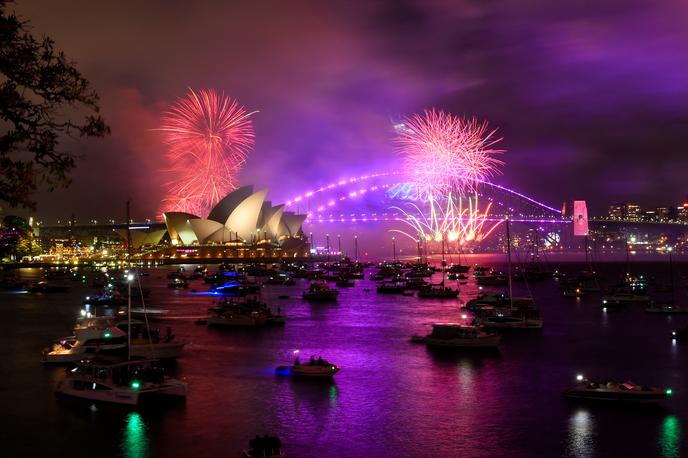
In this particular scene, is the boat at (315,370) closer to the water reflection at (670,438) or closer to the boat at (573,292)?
the water reflection at (670,438)

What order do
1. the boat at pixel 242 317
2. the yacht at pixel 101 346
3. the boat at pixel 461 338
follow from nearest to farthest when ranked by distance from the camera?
the yacht at pixel 101 346
the boat at pixel 461 338
the boat at pixel 242 317

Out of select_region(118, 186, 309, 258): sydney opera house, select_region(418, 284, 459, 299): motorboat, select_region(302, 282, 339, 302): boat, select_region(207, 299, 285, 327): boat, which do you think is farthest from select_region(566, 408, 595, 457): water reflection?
select_region(118, 186, 309, 258): sydney opera house

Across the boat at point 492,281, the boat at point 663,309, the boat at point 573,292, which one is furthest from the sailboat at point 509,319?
the boat at point 492,281

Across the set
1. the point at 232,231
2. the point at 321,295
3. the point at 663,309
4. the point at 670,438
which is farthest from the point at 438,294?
the point at 232,231

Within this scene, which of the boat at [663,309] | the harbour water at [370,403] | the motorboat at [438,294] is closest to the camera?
the harbour water at [370,403]

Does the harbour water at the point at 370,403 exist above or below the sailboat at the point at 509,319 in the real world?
below

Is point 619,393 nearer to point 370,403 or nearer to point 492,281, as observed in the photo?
point 370,403

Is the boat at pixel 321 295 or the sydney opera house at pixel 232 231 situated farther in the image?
the sydney opera house at pixel 232 231
